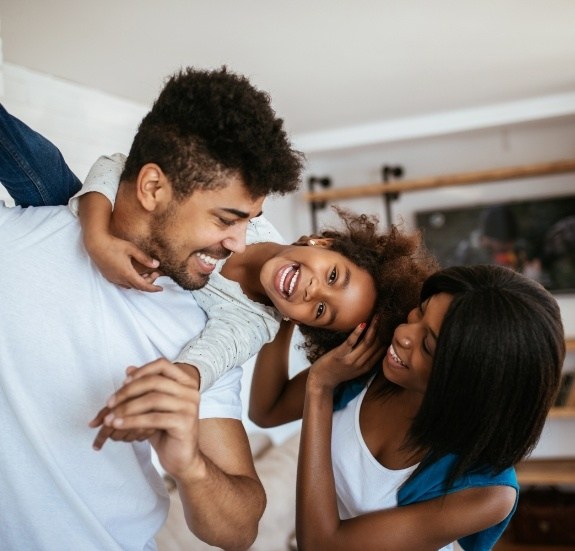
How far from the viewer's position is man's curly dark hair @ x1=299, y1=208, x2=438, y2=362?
1.56 m

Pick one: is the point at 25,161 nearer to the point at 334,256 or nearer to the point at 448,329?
the point at 334,256

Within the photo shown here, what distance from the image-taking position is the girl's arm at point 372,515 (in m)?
1.30

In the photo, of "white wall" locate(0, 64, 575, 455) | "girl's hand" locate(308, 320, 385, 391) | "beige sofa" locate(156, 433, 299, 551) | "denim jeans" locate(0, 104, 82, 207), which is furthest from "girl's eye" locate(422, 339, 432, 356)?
"white wall" locate(0, 64, 575, 455)

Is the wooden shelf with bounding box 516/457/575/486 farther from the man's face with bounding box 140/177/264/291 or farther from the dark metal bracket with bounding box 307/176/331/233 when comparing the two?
the man's face with bounding box 140/177/264/291

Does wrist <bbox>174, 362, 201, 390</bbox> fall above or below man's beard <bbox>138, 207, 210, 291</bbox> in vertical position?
below

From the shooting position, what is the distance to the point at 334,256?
1.54 m

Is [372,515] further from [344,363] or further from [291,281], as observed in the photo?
[291,281]

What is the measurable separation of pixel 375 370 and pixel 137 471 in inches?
26.1

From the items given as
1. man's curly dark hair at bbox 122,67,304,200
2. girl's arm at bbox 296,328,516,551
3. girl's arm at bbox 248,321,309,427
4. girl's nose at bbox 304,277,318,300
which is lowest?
girl's arm at bbox 296,328,516,551

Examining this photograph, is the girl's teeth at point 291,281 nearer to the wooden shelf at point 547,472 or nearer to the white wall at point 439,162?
the white wall at point 439,162

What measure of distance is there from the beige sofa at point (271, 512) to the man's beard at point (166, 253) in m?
1.85

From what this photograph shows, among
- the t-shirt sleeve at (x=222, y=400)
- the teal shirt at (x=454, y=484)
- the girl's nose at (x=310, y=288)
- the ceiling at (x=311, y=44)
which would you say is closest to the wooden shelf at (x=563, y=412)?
the ceiling at (x=311, y=44)

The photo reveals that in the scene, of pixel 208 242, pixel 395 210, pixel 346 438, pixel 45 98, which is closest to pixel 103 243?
pixel 208 242

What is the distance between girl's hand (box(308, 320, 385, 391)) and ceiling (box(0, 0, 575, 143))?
1535mm
